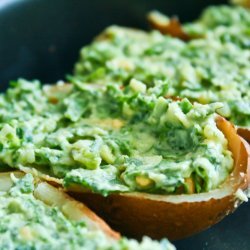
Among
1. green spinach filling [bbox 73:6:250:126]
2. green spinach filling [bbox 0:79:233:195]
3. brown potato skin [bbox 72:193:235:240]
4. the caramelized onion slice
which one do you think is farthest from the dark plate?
brown potato skin [bbox 72:193:235:240]

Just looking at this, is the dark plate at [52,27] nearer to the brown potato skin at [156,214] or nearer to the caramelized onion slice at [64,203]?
the caramelized onion slice at [64,203]

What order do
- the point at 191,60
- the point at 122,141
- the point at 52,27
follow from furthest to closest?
the point at 52,27, the point at 191,60, the point at 122,141

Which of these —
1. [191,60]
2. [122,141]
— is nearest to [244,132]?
[122,141]

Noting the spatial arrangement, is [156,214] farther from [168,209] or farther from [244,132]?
[244,132]

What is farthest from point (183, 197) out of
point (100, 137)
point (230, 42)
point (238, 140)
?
point (230, 42)

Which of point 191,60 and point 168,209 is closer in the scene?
point 168,209

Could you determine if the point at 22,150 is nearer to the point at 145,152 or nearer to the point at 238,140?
the point at 145,152

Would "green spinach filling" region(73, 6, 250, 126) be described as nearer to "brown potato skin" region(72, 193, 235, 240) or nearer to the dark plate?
the dark plate

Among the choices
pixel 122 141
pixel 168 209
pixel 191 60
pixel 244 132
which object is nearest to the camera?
pixel 168 209
